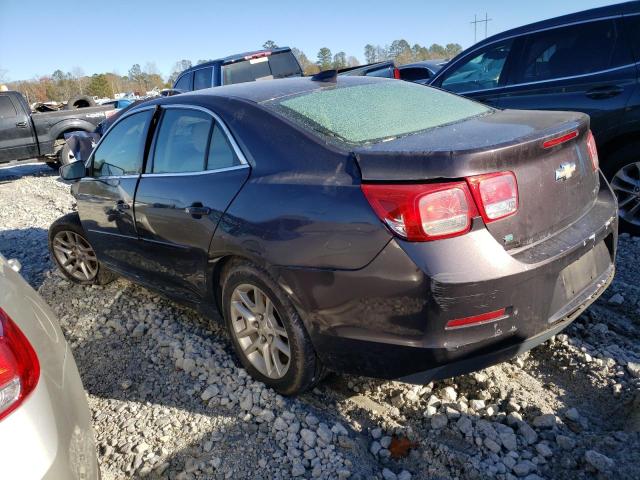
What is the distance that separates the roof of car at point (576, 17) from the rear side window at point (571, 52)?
0.18ft

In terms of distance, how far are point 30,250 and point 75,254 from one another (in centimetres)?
174

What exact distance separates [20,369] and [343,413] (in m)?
1.58

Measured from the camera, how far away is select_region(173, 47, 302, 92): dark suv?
9.04 m

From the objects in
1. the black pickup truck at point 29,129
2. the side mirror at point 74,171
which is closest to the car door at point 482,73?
the side mirror at point 74,171

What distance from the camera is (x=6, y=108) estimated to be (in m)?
11.4

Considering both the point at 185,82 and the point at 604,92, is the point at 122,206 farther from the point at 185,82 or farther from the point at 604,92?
the point at 185,82

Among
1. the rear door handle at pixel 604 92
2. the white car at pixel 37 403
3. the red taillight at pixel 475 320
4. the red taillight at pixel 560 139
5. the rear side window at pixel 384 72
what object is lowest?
the red taillight at pixel 475 320

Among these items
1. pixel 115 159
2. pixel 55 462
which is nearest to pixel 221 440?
pixel 55 462

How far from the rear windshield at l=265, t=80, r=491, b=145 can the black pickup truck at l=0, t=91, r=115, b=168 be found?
10.5m

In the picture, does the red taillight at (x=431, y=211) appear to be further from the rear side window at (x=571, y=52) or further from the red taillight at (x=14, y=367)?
the rear side window at (x=571, y=52)

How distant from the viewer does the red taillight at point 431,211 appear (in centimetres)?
201

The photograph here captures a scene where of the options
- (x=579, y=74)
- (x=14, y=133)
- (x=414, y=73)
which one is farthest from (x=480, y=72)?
(x=14, y=133)

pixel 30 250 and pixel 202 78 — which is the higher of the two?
pixel 202 78

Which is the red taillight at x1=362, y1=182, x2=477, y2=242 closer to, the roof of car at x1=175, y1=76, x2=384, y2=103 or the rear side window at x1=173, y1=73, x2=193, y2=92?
the roof of car at x1=175, y1=76, x2=384, y2=103
